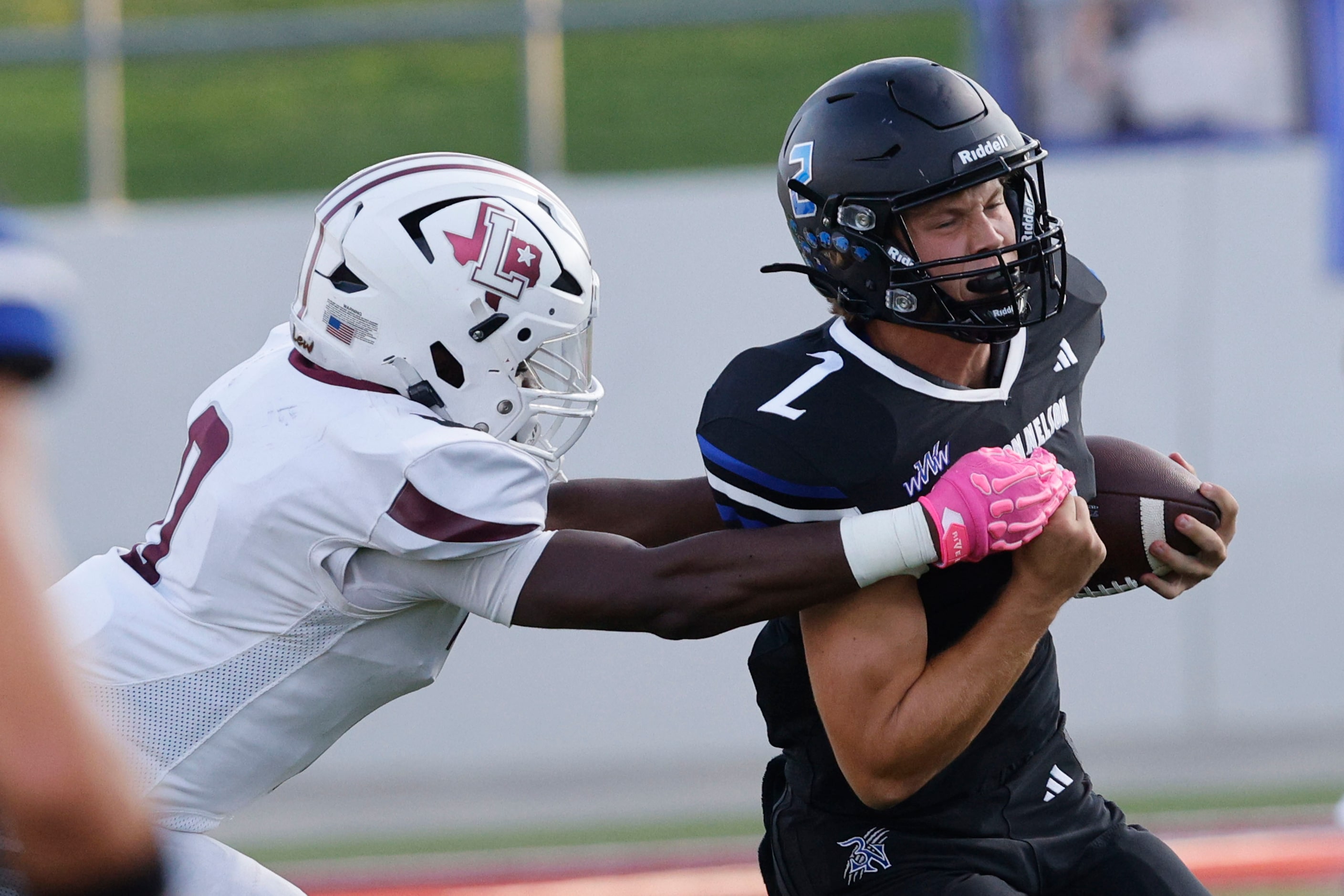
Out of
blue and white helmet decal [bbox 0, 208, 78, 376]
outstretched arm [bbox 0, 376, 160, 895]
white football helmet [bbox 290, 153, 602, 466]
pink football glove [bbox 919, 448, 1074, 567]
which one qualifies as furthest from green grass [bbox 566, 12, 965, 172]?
outstretched arm [bbox 0, 376, 160, 895]

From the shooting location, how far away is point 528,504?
89.4 inches

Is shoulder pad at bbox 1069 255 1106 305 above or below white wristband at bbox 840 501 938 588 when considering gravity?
above

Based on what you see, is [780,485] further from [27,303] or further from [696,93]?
[696,93]

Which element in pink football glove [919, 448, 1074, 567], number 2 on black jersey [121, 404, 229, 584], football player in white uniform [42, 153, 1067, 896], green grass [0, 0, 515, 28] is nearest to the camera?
pink football glove [919, 448, 1074, 567]

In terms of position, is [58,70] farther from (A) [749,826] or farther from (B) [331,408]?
(B) [331,408]

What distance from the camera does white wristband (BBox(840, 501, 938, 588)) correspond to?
2131 millimetres

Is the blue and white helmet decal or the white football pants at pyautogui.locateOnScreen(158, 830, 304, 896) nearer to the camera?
the blue and white helmet decal

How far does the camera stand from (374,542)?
87.4 inches

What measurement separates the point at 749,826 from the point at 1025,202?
3.55 meters

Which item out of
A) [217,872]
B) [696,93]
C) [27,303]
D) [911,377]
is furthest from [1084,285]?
[696,93]

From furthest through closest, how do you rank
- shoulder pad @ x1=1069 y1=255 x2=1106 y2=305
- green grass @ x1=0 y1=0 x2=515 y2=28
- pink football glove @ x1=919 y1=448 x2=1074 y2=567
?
green grass @ x1=0 y1=0 x2=515 y2=28
shoulder pad @ x1=1069 y1=255 x2=1106 y2=305
pink football glove @ x1=919 y1=448 x2=1074 y2=567

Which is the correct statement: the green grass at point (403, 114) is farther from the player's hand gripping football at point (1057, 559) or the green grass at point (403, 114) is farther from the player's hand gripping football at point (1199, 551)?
the player's hand gripping football at point (1057, 559)

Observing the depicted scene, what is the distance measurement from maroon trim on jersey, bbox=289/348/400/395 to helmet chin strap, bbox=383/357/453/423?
23 millimetres

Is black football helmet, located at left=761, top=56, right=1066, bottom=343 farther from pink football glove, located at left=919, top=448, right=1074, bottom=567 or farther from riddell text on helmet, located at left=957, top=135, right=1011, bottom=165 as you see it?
pink football glove, located at left=919, top=448, right=1074, bottom=567
